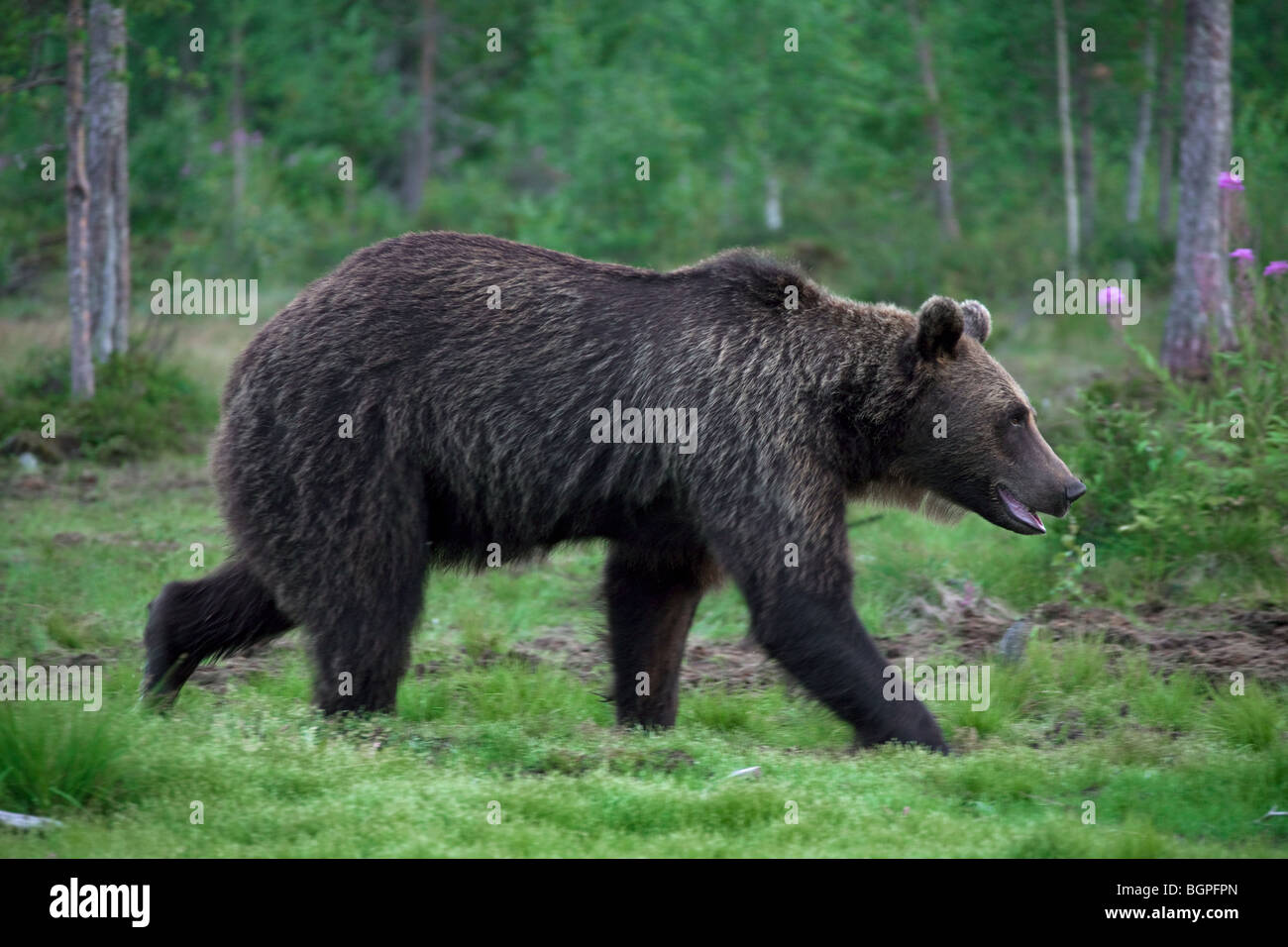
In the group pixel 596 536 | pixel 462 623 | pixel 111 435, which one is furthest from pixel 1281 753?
pixel 111 435

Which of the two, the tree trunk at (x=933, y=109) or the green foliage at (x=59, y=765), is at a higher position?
the tree trunk at (x=933, y=109)

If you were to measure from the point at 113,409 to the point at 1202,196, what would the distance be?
10366 millimetres

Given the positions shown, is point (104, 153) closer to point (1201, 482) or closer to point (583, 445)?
point (583, 445)

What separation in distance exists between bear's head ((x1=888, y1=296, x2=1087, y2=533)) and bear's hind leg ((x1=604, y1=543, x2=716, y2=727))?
1266 mm

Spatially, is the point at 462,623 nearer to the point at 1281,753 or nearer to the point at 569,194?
the point at 1281,753

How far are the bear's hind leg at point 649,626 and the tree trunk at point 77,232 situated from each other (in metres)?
8.21

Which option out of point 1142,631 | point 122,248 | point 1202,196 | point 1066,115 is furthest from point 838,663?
point 1066,115

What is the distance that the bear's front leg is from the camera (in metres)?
6.36

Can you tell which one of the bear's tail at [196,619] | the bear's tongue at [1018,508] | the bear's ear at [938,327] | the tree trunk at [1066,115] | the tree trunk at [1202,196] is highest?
the tree trunk at [1066,115]

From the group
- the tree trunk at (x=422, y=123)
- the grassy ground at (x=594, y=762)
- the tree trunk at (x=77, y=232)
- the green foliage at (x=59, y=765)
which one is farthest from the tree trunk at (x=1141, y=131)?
the green foliage at (x=59, y=765)

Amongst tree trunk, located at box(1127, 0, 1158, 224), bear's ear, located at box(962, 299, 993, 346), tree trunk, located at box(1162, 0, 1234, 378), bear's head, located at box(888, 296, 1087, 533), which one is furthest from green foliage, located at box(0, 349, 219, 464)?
tree trunk, located at box(1127, 0, 1158, 224)

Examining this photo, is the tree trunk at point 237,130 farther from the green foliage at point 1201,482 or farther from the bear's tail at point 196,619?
the bear's tail at point 196,619

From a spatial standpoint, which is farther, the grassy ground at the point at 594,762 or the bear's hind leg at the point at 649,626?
the bear's hind leg at the point at 649,626

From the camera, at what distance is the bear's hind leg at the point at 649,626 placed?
7.24 metres
